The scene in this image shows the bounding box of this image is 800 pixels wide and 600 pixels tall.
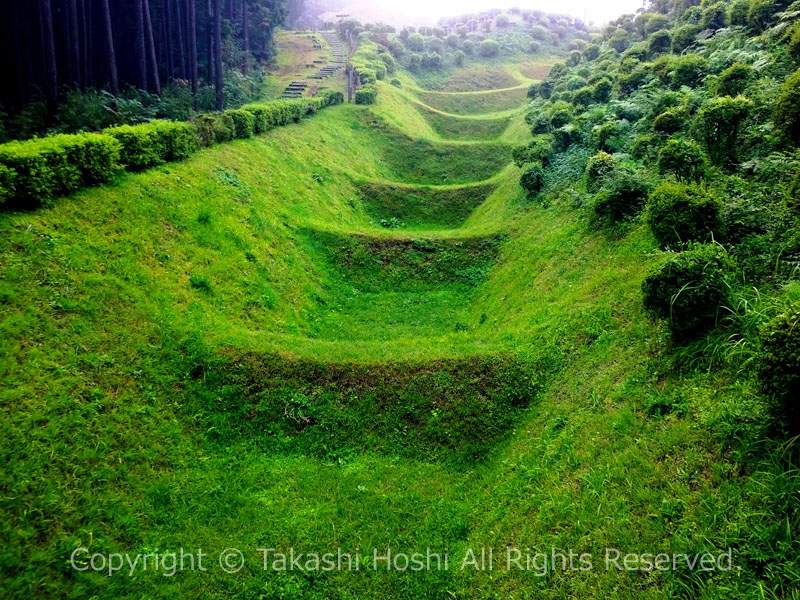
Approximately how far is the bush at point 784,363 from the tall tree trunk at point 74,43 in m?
27.0

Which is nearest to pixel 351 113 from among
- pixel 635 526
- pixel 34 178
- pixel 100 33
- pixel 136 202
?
pixel 100 33

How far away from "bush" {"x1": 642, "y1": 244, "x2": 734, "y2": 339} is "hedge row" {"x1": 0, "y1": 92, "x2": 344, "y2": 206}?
1241 centimetres

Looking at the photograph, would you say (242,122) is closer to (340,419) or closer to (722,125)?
(340,419)

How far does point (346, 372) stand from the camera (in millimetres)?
10039

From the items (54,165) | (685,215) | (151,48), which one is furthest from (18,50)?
(685,215)

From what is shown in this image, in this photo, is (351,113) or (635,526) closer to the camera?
(635,526)

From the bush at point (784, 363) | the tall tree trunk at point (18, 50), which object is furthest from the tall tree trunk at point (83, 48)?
the bush at point (784, 363)

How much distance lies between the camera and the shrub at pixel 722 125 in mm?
10180

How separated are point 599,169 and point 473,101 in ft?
132

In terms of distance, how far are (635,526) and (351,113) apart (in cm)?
3379

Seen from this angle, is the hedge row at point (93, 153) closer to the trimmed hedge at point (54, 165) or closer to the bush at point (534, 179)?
the trimmed hedge at point (54, 165)

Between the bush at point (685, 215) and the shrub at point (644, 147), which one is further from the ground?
the shrub at point (644, 147)

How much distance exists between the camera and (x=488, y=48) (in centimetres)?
6744

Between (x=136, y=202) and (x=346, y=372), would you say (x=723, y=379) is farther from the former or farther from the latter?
(x=136, y=202)
